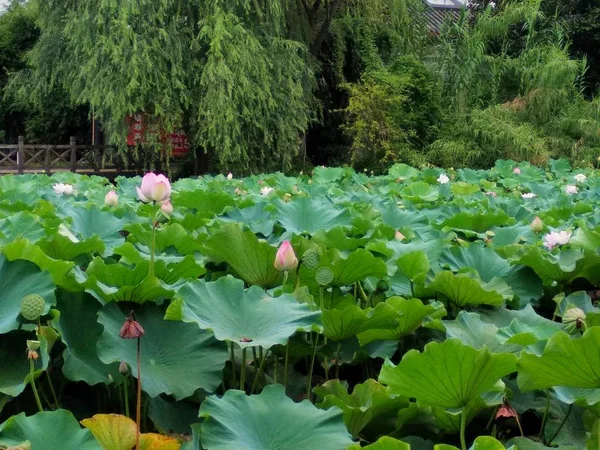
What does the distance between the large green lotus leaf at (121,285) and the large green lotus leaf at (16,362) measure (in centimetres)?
10

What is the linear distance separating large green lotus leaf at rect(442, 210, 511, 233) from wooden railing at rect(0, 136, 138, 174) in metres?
13.1

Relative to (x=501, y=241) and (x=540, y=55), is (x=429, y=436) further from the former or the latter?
(x=540, y=55)

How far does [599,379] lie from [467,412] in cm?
14

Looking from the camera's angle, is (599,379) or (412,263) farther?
(412,263)

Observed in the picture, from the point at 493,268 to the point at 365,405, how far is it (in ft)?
1.87

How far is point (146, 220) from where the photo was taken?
5.95 feet

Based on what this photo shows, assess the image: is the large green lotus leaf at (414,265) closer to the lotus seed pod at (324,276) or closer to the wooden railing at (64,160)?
the lotus seed pod at (324,276)

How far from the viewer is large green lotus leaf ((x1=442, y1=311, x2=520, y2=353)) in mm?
920

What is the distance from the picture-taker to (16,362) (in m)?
0.87

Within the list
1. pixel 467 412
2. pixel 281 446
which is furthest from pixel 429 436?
pixel 281 446

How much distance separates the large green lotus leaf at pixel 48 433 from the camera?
2.25 ft

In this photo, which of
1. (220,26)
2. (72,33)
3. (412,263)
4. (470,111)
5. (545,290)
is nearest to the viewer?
(412,263)

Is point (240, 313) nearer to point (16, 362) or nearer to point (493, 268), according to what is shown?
point (16, 362)

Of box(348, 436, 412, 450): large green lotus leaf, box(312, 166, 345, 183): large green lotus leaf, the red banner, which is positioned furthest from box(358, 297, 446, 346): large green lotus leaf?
the red banner
